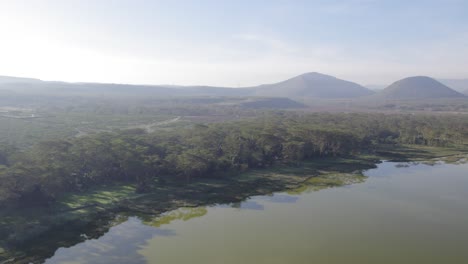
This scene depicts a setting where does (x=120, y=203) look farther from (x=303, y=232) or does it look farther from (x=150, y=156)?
(x=303, y=232)

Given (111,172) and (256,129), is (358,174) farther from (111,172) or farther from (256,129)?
(111,172)

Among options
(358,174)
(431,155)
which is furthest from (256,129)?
(431,155)

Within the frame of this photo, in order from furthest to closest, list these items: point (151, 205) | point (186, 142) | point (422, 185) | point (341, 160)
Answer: point (341, 160) → point (186, 142) → point (422, 185) → point (151, 205)

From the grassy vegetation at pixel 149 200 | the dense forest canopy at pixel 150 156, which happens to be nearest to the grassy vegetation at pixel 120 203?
the grassy vegetation at pixel 149 200

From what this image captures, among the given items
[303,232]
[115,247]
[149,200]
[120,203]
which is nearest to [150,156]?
[149,200]

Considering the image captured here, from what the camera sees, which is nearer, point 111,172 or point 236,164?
point 111,172

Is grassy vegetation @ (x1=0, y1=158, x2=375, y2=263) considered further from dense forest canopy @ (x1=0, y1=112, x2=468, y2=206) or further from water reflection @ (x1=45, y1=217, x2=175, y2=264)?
dense forest canopy @ (x1=0, y1=112, x2=468, y2=206)

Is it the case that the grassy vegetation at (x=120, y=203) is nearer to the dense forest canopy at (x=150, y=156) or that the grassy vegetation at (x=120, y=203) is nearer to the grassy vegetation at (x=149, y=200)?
the grassy vegetation at (x=149, y=200)

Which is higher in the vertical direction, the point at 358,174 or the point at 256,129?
the point at 256,129
